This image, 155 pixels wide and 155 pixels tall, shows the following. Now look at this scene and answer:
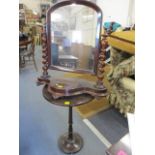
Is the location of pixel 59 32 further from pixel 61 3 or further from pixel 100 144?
pixel 100 144

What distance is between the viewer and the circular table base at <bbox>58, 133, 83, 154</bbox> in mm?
1991

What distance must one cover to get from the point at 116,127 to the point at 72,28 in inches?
58.7

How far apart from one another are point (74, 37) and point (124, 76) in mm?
1117

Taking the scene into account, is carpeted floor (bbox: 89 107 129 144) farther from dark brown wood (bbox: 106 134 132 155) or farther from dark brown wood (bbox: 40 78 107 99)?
dark brown wood (bbox: 106 134 132 155)

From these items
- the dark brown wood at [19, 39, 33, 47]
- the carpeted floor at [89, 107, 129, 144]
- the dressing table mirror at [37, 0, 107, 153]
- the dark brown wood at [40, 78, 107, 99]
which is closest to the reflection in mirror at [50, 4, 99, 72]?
the dressing table mirror at [37, 0, 107, 153]

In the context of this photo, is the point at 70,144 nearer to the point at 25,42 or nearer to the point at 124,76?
the point at 124,76

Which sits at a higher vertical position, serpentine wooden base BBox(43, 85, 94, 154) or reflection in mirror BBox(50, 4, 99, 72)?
reflection in mirror BBox(50, 4, 99, 72)

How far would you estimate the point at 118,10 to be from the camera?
5355 mm

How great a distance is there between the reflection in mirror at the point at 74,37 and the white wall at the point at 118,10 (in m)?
3.72

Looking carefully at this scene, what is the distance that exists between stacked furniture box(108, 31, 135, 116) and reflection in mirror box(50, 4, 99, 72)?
0.89 meters

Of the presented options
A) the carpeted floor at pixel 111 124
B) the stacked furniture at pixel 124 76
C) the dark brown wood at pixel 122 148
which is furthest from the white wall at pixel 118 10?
the dark brown wood at pixel 122 148

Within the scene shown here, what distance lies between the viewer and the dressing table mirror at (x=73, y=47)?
153cm

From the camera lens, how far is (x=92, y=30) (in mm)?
1552
